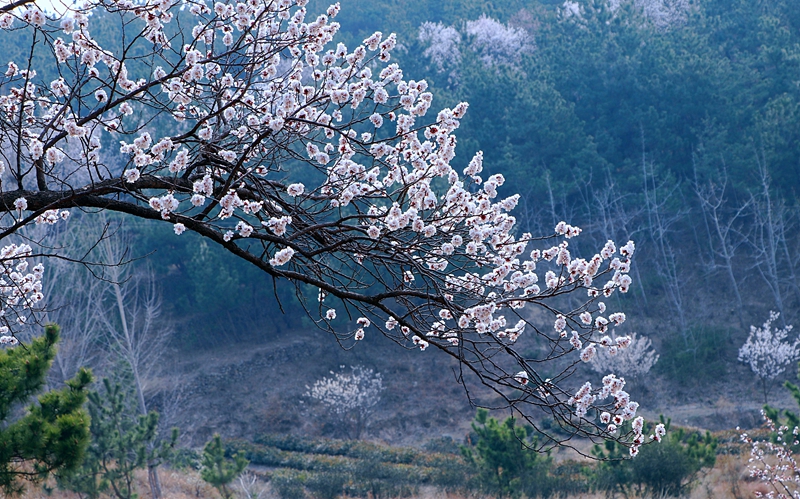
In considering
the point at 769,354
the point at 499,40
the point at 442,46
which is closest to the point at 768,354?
the point at 769,354

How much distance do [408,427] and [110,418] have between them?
11.2 m

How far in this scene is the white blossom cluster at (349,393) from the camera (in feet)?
64.6

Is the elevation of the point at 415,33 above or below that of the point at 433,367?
above

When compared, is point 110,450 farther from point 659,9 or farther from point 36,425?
point 659,9

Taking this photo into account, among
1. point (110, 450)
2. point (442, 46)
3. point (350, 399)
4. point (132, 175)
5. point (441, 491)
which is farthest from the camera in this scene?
point (442, 46)

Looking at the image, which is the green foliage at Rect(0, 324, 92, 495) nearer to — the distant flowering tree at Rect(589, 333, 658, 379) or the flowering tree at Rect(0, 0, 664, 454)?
the flowering tree at Rect(0, 0, 664, 454)

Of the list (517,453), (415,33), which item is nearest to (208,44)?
(517,453)

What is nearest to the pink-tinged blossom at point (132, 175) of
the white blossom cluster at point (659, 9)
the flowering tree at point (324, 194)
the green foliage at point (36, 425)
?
the flowering tree at point (324, 194)

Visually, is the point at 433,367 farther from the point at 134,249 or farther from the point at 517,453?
the point at 517,453

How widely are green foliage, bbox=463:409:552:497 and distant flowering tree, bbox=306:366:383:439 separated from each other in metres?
9.43

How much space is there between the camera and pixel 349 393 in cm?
1962

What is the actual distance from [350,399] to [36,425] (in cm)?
1409

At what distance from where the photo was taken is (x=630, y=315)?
76.0 feet

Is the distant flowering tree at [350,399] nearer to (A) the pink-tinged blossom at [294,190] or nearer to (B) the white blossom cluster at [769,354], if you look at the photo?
(B) the white blossom cluster at [769,354]
